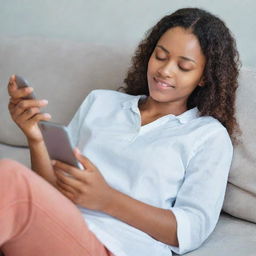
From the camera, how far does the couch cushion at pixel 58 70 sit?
1596 millimetres

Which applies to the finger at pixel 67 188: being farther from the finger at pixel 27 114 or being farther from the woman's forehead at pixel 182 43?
the woman's forehead at pixel 182 43

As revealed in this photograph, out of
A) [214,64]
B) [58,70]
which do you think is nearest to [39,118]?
[214,64]

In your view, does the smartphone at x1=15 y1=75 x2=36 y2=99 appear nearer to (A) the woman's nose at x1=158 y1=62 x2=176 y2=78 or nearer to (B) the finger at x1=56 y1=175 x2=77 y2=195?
(B) the finger at x1=56 y1=175 x2=77 y2=195

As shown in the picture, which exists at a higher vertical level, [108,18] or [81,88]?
[108,18]

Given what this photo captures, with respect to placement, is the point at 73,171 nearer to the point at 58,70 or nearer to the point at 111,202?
the point at 111,202

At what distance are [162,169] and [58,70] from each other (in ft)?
2.10

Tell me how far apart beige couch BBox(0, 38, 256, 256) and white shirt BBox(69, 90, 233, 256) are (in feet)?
0.28

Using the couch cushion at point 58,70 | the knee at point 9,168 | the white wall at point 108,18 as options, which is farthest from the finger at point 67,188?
the white wall at point 108,18

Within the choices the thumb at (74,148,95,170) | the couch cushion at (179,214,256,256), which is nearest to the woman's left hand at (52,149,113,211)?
the thumb at (74,148,95,170)

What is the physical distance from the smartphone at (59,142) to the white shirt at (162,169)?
167mm

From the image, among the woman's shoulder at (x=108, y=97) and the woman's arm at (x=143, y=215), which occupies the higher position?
the woman's shoulder at (x=108, y=97)

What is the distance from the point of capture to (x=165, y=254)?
45.2 inches

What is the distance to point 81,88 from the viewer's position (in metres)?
1.62

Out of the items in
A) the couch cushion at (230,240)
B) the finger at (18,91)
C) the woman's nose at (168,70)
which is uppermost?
the woman's nose at (168,70)
